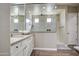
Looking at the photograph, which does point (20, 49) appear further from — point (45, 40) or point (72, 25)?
point (72, 25)

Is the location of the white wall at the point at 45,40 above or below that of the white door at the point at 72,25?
below

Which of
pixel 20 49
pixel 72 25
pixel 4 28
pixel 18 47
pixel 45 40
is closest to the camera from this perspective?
pixel 4 28

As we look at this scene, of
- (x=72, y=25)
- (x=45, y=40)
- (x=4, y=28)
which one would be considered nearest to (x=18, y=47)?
(x=4, y=28)

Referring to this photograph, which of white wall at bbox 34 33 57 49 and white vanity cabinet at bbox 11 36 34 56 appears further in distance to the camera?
white wall at bbox 34 33 57 49

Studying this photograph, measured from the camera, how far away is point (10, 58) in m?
0.90

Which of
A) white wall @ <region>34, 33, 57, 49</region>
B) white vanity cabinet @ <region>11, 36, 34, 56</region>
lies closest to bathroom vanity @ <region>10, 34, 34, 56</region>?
white vanity cabinet @ <region>11, 36, 34, 56</region>

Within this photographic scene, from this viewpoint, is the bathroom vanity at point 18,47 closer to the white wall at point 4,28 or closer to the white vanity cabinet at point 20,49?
the white vanity cabinet at point 20,49

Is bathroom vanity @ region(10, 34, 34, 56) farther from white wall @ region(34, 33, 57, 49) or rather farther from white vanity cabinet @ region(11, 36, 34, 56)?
white wall @ region(34, 33, 57, 49)

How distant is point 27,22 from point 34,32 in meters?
0.38

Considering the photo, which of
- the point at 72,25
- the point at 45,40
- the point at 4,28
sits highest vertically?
the point at 72,25

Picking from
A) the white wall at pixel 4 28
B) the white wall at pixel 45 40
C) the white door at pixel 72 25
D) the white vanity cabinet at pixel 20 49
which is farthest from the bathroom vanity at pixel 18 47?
the white door at pixel 72 25

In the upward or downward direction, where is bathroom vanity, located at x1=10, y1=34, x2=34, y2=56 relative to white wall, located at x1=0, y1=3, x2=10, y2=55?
downward

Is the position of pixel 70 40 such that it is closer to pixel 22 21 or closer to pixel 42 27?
pixel 42 27

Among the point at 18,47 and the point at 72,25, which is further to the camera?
the point at 72,25
